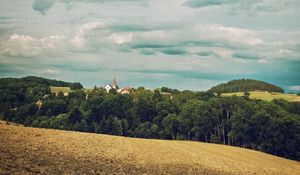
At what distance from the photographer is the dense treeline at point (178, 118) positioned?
348 ft

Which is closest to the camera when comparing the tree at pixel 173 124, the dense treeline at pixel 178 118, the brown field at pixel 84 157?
the brown field at pixel 84 157

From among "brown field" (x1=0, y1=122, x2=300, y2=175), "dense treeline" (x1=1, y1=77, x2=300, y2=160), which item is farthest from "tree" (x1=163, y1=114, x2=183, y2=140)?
"brown field" (x1=0, y1=122, x2=300, y2=175)

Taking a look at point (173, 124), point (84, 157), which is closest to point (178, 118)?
point (173, 124)

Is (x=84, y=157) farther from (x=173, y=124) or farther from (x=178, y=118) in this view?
(x=178, y=118)

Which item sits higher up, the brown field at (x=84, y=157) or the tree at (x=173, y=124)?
the brown field at (x=84, y=157)

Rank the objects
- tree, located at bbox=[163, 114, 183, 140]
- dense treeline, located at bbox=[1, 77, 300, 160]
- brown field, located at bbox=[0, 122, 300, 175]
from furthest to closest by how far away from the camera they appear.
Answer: tree, located at bbox=[163, 114, 183, 140], dense treeline, located at bbox=[1, 77, 300, 160], brown field, located at bbox=[0, 122, 300, 175]

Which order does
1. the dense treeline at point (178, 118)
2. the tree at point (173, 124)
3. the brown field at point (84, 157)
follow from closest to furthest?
the brown field at point (84, 157), the dense treeline at point (178, 118), the tree at point (173, 124)

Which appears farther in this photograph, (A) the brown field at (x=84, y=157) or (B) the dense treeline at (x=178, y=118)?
(B) the dense treeline at (x=178, y=118)

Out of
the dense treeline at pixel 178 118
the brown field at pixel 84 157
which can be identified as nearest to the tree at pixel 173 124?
the dense treeline at pixel 178 118

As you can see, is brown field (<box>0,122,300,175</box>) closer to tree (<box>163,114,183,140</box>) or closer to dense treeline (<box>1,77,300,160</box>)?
dense treeline (<box>1,77,300,160</box>)

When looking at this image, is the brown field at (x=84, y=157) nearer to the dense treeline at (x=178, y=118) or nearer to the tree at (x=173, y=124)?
the dense treeline at (x=178, y=118)

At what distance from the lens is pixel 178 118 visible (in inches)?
4685

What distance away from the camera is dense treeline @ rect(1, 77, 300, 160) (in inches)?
4181

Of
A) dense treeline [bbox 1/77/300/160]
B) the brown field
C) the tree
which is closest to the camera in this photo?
the brown field
